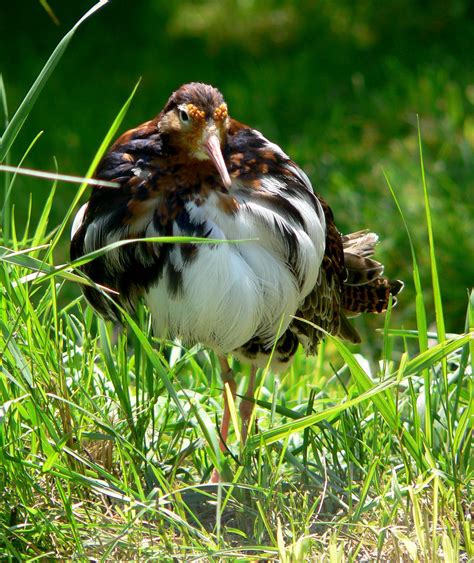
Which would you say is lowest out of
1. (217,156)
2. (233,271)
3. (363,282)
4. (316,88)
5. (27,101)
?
(363,282)

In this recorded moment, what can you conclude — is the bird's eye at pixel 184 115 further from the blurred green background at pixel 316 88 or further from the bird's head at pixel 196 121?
the blurred green background at pixel 316 88

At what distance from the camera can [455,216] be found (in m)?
4.36

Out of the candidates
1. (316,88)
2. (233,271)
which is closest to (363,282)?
(233,271)

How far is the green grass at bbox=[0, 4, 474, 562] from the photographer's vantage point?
1986 millimetres

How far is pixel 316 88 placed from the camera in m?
5.75

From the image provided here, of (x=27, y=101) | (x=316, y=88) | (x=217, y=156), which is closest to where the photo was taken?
(x=27, y=101)

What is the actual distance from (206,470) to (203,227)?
1.80ft

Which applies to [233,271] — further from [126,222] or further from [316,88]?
[316,88]

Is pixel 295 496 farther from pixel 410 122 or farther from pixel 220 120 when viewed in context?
pixel 410 122

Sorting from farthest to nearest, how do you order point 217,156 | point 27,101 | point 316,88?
point 316,88, point 217,156, point 27,101

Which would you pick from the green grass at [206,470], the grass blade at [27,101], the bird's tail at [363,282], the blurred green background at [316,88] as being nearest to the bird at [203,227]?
the green grass at [206,470]

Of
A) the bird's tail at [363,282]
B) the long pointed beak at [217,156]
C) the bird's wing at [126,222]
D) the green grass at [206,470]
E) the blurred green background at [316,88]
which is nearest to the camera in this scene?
the green grass at [206,470]

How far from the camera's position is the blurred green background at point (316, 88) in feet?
14.9

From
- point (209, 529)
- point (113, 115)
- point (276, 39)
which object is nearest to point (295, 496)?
point (209, 529)
